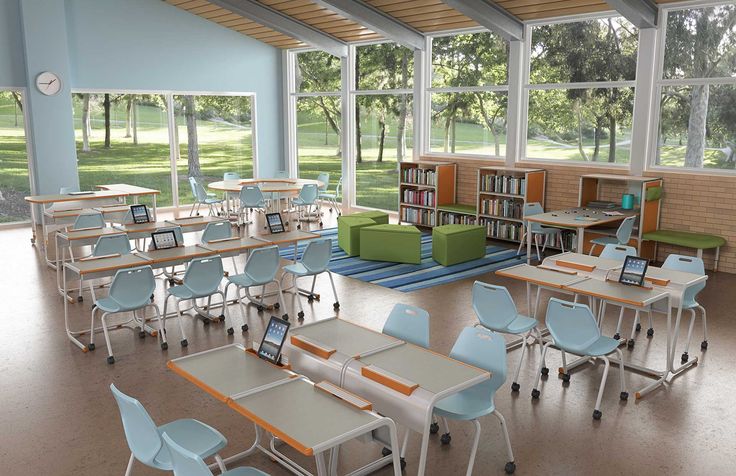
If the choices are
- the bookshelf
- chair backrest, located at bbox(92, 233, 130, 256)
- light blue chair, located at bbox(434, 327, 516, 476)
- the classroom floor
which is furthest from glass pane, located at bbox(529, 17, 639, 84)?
light blue chair, located at bbox(434, 327, 516, 476)

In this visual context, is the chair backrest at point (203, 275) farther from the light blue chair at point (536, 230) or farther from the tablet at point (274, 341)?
the light blue chair at point (536, 230)

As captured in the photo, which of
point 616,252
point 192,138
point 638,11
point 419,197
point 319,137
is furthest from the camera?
point 319,137

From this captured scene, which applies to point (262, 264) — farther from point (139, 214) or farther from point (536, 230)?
point (536, 230)

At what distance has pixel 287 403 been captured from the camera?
354 centimetres

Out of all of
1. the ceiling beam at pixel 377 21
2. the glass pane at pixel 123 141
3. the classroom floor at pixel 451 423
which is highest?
the ceiling beam at pixel 377 21

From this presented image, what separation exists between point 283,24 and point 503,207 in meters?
6.00

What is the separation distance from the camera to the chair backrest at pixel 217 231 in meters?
8.25

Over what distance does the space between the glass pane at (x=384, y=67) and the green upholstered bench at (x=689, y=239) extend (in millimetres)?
6085

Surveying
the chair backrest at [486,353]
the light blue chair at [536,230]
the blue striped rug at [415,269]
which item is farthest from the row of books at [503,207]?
the chair backrest at [486,353]

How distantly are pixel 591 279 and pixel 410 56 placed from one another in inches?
346

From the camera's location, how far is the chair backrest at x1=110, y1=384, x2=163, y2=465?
3414mm

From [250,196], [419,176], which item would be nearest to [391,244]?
[419,176]

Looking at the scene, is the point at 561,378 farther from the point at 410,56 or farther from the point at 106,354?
the point at 410,56

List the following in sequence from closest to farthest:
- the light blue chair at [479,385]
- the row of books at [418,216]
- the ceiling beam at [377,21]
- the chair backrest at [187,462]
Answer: the chair backrest at [187,462]
the light blue chair at [479,385]
the ceiling beam at [377,21]
the row of books at [418,216]
